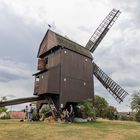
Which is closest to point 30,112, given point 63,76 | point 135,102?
point 63,76

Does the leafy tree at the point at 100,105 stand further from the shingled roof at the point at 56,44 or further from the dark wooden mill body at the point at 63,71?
the shingled roof at the point at 56,44

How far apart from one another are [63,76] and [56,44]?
426 cm

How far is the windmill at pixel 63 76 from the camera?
3195 centimetres

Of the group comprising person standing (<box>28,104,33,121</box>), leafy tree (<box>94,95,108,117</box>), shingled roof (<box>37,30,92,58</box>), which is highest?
shingled roof (<box>37,30,92,58</box>)

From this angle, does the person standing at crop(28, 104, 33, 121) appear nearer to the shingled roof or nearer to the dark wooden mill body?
the dark wooden mill body

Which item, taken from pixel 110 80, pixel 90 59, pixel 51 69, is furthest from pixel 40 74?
pixel 110 80

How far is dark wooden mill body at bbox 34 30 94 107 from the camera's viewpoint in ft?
105

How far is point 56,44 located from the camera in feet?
111

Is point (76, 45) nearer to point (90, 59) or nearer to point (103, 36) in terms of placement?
point (90, 59)

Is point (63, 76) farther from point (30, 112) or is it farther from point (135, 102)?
point (135, 102)

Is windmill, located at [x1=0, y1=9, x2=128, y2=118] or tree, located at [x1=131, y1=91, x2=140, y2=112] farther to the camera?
tree, located at [x1=131, y1=91, x2=140, y2=112]

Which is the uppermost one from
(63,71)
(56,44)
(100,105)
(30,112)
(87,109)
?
(56,44)

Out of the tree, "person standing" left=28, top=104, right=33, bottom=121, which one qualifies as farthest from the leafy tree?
"person standing" left=28, top=104, right=33, bottom=121

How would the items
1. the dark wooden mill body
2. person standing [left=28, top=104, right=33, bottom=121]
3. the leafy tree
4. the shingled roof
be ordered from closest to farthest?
1. person standing [left=28, top=104, right=33, bottom=121]
2. the dark wooden mill body
3. the shingled roof
4. the leafy tree
